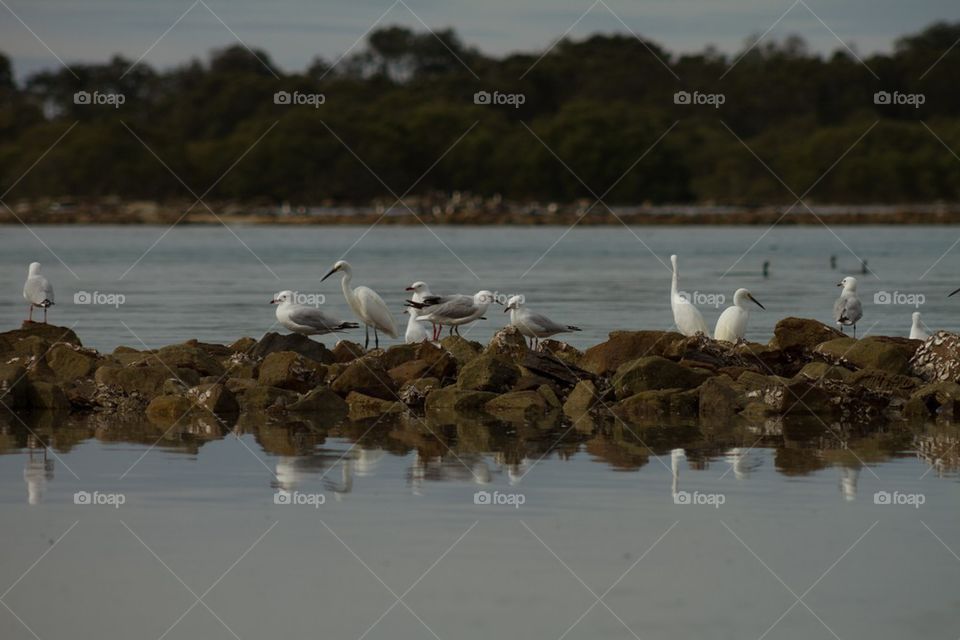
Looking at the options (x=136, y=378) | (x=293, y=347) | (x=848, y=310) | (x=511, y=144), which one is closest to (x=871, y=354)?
(x=848, y=310)

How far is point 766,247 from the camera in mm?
69500

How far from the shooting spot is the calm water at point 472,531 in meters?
9.12

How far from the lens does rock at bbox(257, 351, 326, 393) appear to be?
17.6 meters

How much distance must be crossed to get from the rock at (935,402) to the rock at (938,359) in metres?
0.51

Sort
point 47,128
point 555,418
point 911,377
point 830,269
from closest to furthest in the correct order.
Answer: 1. point 555,418
2. point 911,377
3. point 830,269
4. point 47,128

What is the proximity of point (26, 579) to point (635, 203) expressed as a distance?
108663mm

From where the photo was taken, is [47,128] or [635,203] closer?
[635,203]

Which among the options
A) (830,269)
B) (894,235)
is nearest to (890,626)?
(830,269)

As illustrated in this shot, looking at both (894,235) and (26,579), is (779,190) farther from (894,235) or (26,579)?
(26,579)

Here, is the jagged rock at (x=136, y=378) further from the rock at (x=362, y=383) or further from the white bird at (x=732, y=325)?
the white bird at (x=732, y=325)

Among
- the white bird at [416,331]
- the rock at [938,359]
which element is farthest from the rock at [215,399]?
the rock at [938,359]
